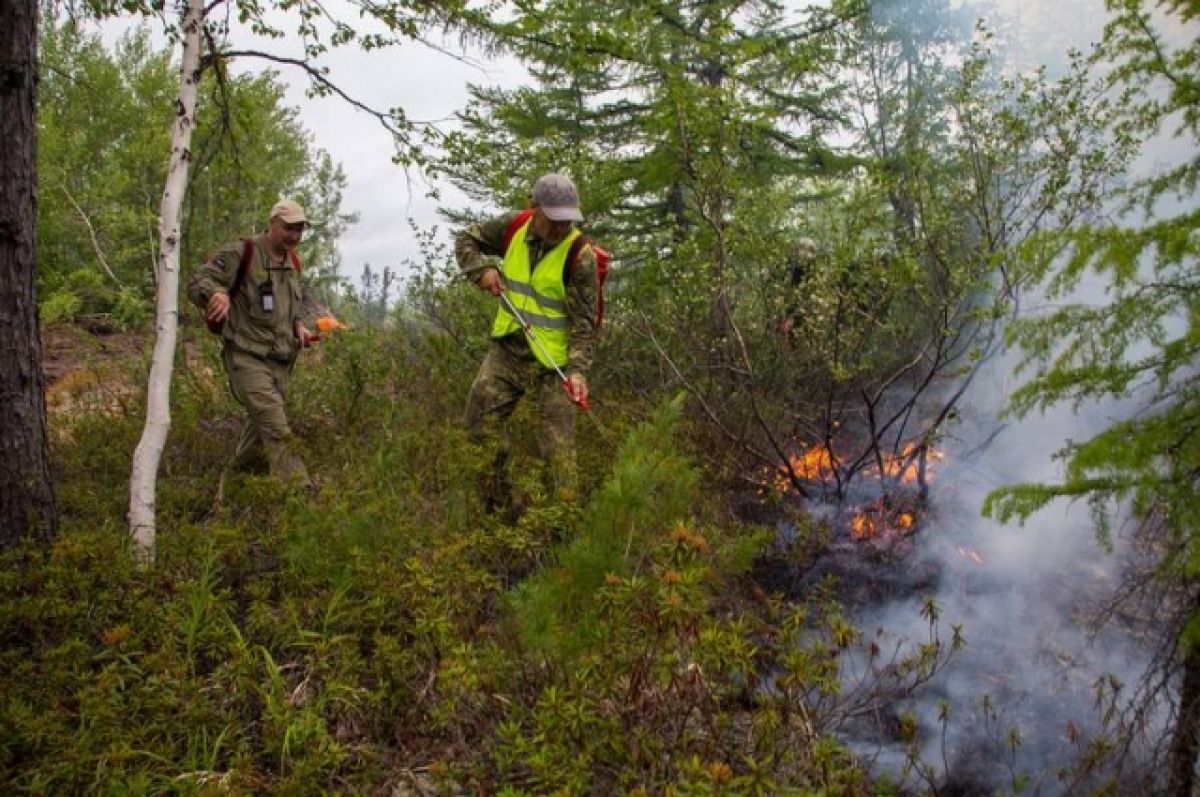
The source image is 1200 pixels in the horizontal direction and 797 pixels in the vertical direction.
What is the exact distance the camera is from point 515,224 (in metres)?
5.31

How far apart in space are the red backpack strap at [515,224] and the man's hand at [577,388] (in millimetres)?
959

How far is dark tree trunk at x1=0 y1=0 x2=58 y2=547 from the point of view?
390 centimetres

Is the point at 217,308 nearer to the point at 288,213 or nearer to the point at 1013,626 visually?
the point at 288,213

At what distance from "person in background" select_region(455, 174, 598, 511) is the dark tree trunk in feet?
7.39

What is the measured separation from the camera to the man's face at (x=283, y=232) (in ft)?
17.9

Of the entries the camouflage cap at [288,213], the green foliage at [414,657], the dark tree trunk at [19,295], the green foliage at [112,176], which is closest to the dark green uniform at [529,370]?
the green foliage at [414,657]

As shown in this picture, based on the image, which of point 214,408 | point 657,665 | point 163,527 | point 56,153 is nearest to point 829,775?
point 657,665

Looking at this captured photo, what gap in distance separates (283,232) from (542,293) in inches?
72.0

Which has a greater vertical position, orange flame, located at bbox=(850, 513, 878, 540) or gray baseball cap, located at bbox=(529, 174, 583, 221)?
gray baseball cap, located at bbox=(529, 174, 583, 221)

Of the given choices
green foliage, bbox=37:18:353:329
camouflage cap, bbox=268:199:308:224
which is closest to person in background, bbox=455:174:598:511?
camouflage cap, bbox=268:199:308:224

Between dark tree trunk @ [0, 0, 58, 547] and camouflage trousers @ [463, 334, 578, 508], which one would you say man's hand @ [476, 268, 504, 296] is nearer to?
camouflage trousers @ [463, 334, 578, 508]

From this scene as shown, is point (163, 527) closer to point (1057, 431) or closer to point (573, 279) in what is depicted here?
point (573, 279)

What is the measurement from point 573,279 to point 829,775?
3.43 metres

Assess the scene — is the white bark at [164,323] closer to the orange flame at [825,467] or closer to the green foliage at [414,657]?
the green foliage at [414,657]
